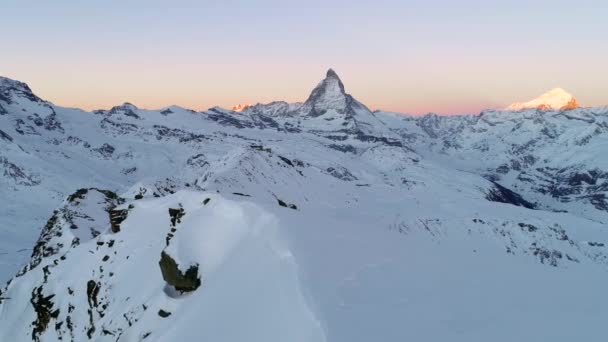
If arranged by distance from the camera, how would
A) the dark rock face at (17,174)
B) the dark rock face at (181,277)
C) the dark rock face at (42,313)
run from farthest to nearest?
the dark rock face at (17,174) < the dark rock face at (42,313) < the dark rock face at (181,277)

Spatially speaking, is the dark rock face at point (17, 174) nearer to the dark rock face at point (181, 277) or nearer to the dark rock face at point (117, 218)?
the dark rock face at point (117, 218)

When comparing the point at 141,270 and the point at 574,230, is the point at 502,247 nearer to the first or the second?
the point at 574,230

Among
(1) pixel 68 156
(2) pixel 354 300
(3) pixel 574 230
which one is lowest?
(3) pixel 574 230

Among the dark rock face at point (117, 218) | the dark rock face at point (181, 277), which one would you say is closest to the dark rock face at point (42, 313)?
the dark rock face at point (117, 218)

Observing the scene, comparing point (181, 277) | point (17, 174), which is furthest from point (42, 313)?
point (17, 174)

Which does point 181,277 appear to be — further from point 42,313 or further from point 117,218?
point 42,313

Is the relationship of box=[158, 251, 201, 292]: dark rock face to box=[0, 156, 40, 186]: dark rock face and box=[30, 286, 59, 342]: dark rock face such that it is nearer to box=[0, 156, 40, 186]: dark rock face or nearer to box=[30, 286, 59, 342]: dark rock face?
box=[30, 286, 59, 342]: dark rock face

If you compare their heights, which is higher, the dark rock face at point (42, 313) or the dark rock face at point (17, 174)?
the dark rock face at point (42, 313)

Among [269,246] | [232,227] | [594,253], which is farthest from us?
[594,253]

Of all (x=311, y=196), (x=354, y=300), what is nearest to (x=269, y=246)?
(x=354, y=300)
